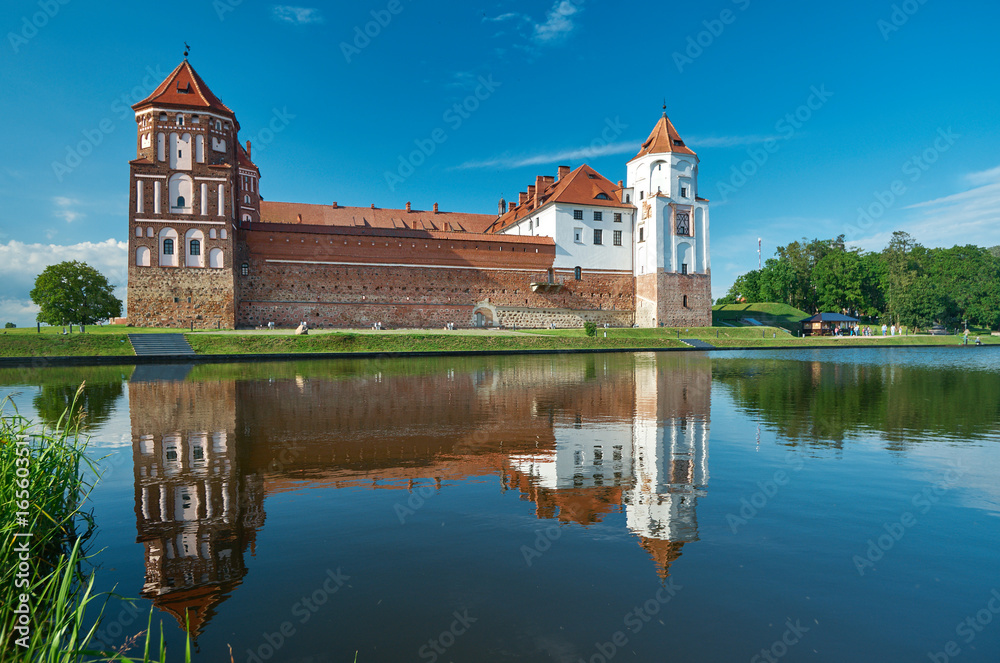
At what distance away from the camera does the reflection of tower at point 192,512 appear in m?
4.24

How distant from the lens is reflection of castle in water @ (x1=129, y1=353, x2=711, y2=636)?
5.12m

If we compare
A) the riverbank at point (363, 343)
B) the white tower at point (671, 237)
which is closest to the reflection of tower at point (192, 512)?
the riverbank at point (363, 343)

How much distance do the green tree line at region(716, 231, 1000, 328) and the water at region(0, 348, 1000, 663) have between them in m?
61.9

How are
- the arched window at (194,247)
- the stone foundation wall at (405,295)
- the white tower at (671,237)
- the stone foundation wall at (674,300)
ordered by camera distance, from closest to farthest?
the arched window at (194,247) → the stone foundation wall at (405,295) → the stone foundation wall at (674,300) → the white tower at (671,237)

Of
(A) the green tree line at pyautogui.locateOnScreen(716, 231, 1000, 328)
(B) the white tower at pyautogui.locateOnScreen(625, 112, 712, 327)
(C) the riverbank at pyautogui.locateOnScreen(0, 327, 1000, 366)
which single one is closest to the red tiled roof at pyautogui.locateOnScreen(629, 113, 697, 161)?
(B) the white tower at pyautogui.locateOnScreen(625, 112, 712, 327)

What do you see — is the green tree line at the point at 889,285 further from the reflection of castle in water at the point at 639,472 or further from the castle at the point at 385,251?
the reflection of castle in water at the point at 639,472

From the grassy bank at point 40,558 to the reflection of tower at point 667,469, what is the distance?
3.97 metres

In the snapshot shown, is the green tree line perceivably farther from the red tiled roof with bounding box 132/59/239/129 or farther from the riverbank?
the red tiled roof with bounding box 132/59/239/129

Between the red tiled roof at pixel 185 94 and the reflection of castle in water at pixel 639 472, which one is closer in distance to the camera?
the reflection of castle in water at pixel 639 472

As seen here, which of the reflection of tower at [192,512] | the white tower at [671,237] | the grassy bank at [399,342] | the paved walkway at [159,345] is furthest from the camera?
the white tower at [671,237]

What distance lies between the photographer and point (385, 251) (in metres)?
43.9

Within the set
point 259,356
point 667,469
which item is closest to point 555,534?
point 667,469

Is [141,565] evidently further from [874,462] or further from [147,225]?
[147,225]

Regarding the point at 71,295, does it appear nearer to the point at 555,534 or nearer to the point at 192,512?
the point at 192,512
